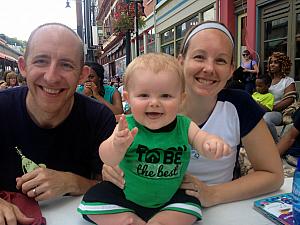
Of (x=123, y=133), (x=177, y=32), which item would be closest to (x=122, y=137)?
(x=123, y=133)

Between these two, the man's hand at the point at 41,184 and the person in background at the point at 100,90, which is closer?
the man's hand at the point at 41,184

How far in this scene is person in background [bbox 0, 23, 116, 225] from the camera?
1.57 metres

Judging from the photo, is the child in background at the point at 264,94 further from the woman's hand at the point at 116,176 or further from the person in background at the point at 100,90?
the woman's hand at the point at 116,176

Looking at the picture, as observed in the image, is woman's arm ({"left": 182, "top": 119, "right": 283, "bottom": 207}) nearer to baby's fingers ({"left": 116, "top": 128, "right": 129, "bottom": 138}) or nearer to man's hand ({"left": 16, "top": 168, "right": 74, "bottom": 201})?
baby's fingers ({"left": 116, "top": 128, "right": 129, "bottom": 138})

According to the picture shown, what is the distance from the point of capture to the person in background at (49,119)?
1568 millimetres

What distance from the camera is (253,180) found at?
1481 mm

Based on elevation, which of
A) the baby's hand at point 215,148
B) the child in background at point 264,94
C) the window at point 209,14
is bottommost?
the baby's hand at point 215,148

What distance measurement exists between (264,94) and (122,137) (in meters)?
4.45

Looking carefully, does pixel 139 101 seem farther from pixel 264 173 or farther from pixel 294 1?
pixel 294 1

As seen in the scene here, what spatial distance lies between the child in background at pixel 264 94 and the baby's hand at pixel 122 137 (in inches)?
163

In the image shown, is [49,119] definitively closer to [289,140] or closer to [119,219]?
[119,219]

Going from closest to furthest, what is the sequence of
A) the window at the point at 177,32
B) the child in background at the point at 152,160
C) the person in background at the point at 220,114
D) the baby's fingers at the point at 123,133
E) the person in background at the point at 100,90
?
the baby's fingers at the point at 123,133 < the child in background at the point at 152,160 < the person in background at the point at 220,114 < the person in background at the point at 100,90 < the window at the point at 177,32

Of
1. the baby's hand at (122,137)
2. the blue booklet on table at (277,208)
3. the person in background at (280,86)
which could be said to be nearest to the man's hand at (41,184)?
the baby's hand at (122,137)

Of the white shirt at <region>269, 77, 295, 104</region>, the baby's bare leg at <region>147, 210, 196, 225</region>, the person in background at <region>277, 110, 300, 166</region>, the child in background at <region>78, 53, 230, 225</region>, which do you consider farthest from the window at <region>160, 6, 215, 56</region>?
the baby's bare leg at <region>147, 210, 196, 225</region>
